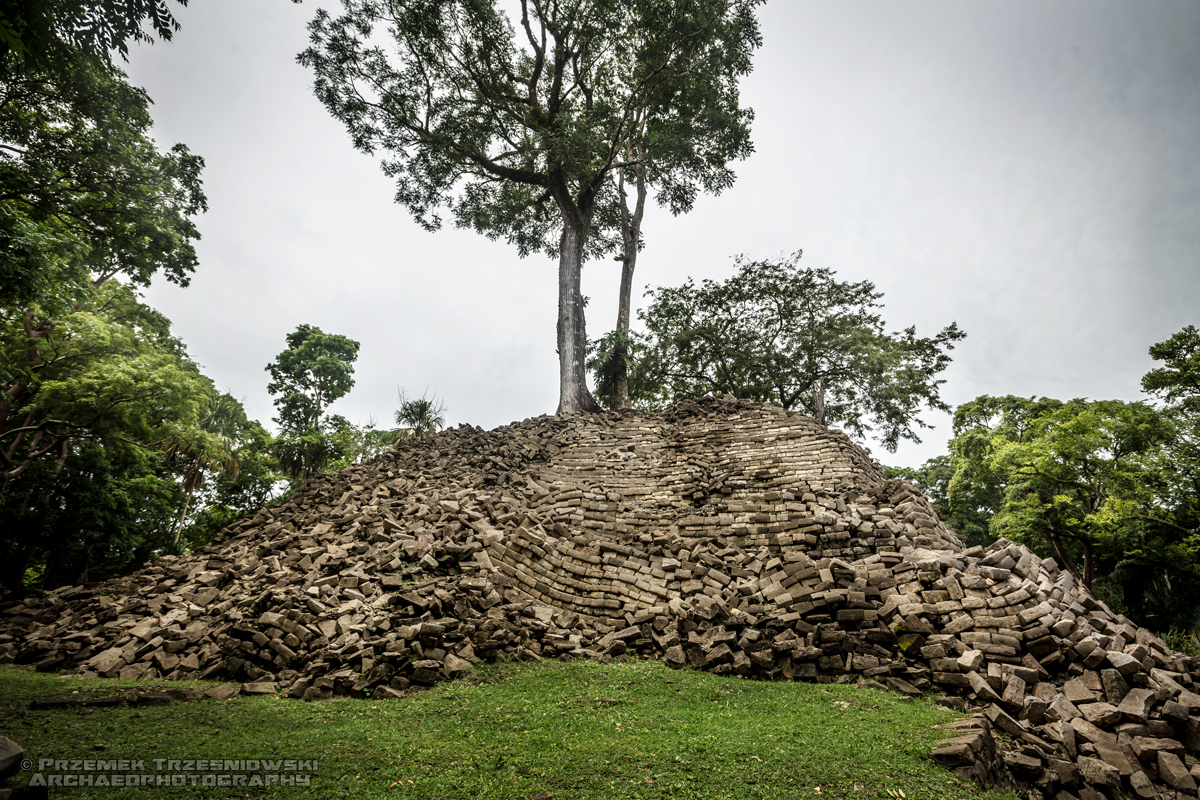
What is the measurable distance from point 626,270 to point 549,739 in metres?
16.5

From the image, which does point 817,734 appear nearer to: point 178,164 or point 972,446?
point 178,164

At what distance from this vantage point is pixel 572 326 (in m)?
16.3

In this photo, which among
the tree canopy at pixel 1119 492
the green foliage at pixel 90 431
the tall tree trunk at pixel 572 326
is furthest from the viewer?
the tall tree trunk at pixel 572 326

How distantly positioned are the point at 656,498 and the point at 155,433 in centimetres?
1337

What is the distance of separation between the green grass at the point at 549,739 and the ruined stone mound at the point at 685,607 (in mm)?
449

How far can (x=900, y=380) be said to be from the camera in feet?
52.3

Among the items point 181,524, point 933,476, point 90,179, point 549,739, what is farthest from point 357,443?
point 933,476

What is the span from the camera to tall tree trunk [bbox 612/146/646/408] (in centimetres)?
1683

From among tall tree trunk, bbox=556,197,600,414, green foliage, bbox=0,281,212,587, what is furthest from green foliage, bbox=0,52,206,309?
tall tree trunk, bbox=556,197,600,414

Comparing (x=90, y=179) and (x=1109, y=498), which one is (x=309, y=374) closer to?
(x=90, y=179)

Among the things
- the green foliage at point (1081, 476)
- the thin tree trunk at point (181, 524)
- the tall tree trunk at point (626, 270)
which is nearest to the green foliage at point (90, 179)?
the thin tree trunk at point (181, 524)

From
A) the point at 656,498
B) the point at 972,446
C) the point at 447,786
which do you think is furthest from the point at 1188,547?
the point at 447,786

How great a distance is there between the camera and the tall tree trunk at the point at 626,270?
16828 mm

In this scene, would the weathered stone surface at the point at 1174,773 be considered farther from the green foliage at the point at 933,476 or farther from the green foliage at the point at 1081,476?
the green foliage at the point at 933,476
